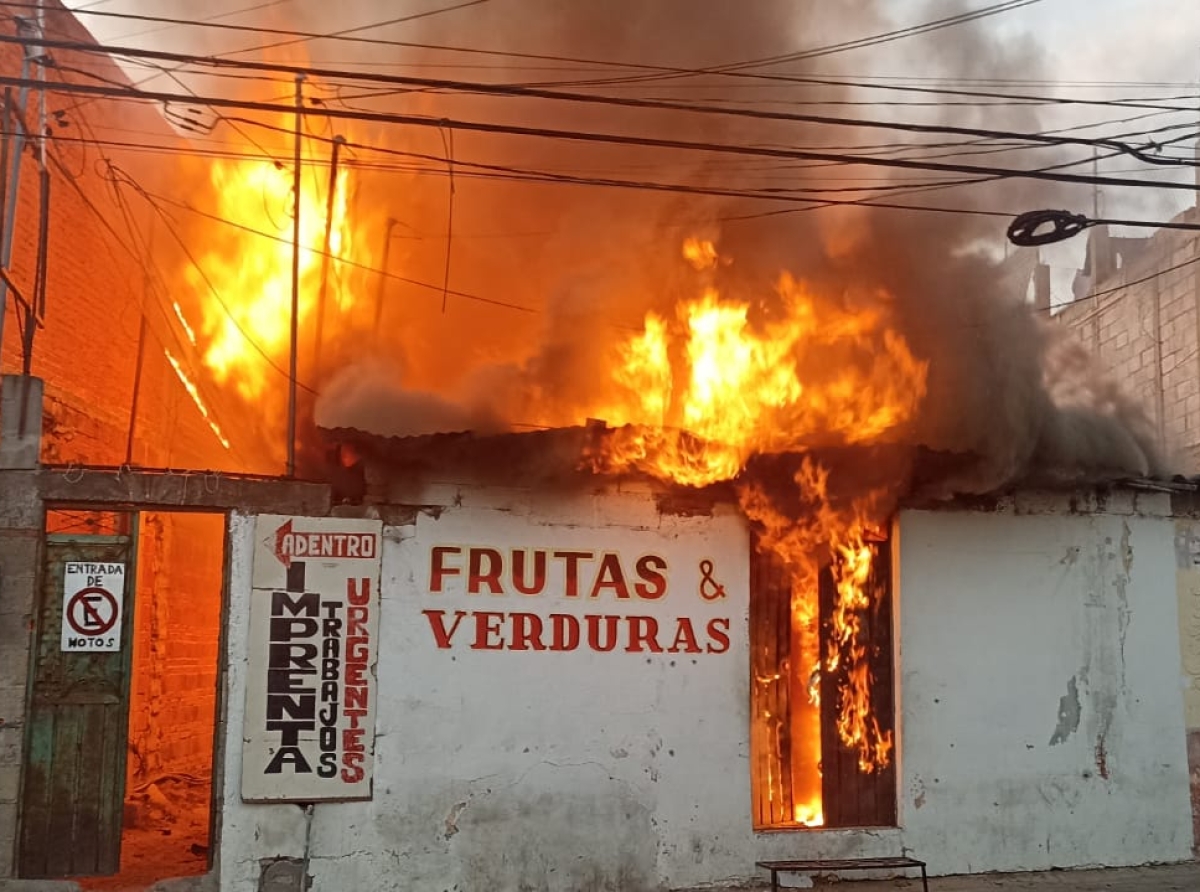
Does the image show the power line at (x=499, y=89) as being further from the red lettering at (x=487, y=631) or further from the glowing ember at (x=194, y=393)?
the glowing ember at (x=194, y=393)

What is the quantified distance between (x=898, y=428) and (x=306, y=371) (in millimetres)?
6544

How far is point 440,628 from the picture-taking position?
27.3 ft

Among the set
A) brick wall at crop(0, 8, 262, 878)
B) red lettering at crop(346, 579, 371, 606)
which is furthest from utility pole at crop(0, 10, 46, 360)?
red lettering at crop(346, 579, 371, 606)

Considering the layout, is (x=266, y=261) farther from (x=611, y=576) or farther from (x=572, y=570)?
(x=611, y=576)

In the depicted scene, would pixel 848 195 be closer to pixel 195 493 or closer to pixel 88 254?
pixel 195 493

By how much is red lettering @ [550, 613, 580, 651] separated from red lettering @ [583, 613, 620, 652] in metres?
0.11

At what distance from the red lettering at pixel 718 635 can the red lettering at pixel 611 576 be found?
31.8 inches

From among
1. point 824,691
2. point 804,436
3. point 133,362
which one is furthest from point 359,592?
point 133,362

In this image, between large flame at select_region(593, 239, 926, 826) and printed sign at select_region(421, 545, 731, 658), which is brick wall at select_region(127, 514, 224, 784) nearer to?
printed sign at select_region(421, 545, 731, 658)

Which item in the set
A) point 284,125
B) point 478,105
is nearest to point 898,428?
point 478,105

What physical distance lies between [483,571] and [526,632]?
617 mm

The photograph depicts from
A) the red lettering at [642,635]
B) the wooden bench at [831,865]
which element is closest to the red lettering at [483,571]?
the red lettering at [642,635]

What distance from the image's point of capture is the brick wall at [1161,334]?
18859mm

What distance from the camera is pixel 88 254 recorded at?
12539 millimetres
